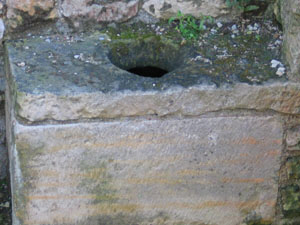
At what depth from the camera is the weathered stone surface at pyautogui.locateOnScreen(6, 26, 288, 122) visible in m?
1.72

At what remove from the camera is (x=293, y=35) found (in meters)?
1.86

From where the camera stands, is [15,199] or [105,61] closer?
[15,199]

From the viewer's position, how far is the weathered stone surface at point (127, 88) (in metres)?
1.72

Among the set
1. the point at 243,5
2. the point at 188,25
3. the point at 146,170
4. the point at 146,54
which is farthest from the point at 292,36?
the point at 146,170

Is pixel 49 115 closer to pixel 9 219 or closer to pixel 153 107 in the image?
pixel 153 107

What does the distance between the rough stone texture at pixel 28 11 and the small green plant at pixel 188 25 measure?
493 mm

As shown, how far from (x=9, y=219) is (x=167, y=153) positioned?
825 millimetres

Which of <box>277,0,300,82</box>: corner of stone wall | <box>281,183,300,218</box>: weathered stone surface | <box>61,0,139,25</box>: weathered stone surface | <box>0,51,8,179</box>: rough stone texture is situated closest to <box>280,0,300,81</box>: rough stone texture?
<box>277,0,300,82</box>: corner of stone wall

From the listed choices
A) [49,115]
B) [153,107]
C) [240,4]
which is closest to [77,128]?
[49,115]

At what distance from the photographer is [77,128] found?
68.9 inches

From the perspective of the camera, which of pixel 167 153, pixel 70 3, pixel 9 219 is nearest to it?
pixel 167 153

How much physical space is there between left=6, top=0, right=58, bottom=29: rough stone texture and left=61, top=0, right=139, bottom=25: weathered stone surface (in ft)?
0.17

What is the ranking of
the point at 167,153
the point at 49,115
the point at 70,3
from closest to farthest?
1. the point at 49,115
2. the point at 167,153
3. the point at 70,3

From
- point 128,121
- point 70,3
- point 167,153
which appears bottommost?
point 167,153
